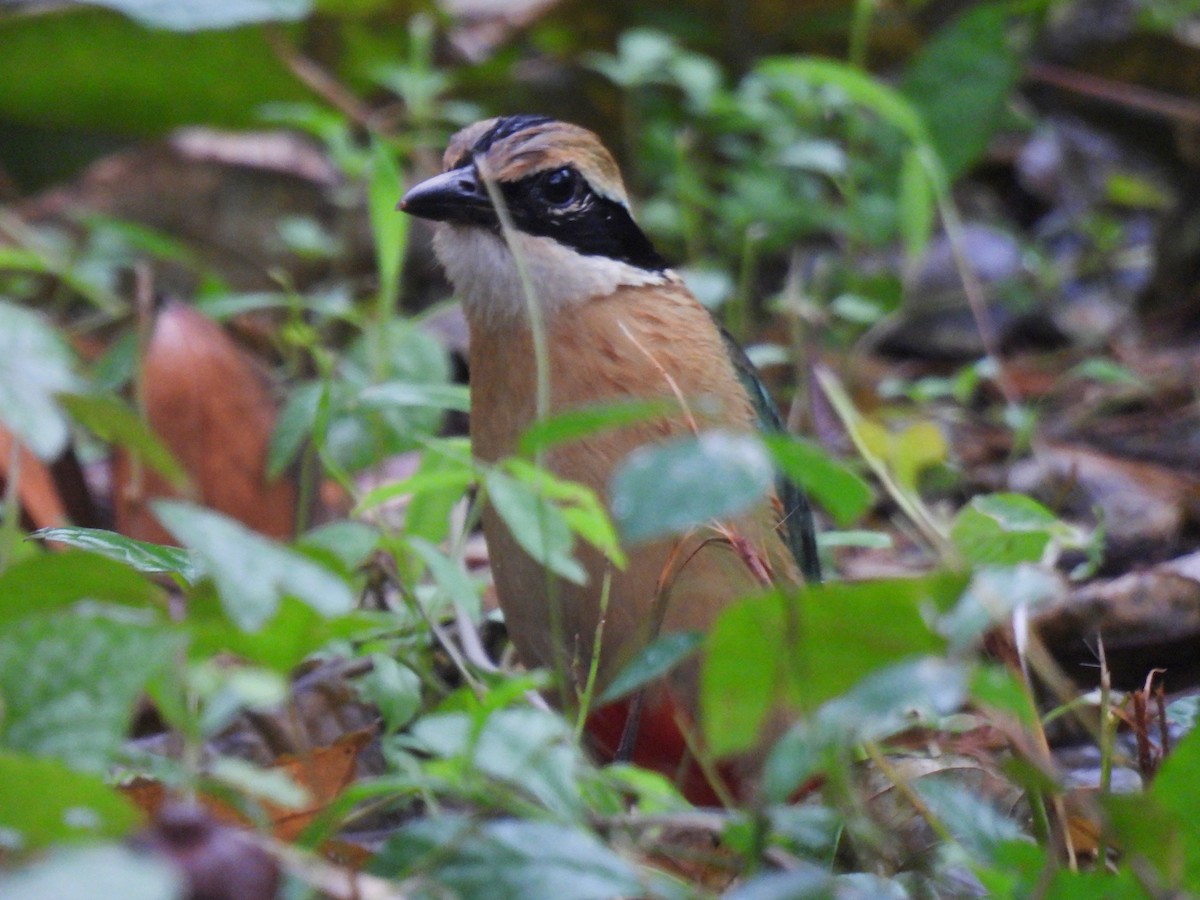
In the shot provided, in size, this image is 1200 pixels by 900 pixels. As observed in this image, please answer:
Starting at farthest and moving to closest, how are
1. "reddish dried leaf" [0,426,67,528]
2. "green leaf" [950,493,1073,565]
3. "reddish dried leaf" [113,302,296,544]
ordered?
"reddish dried leaf" [113,302,296,544]
"reddish dried leaf" [0,426,67,528]
"green leaf" [950,493,1073,565]

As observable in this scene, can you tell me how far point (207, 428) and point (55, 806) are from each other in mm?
2888

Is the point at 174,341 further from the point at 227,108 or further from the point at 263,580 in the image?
the point at 263,580

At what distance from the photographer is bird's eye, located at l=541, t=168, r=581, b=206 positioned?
3453 mm

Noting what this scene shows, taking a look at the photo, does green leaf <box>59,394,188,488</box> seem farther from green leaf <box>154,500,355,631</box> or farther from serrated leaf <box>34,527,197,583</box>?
green leaf <box>154,500,355,631</box>

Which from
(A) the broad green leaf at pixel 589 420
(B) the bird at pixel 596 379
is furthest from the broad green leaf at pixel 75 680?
(B) the bird at pixel 596 379

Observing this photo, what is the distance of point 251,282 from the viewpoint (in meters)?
6.36

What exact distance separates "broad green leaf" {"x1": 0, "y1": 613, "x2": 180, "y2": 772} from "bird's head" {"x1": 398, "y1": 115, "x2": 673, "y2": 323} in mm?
1807

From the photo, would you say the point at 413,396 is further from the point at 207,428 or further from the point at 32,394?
the point at 207,428

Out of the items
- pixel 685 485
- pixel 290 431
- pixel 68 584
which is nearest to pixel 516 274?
pixel 290 431

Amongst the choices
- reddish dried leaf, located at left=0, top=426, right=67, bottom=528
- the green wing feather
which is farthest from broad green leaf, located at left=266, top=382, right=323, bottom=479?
the green wing feather

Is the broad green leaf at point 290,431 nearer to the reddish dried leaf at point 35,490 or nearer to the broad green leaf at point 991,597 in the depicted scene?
the reddish dried leaf at point 35,490

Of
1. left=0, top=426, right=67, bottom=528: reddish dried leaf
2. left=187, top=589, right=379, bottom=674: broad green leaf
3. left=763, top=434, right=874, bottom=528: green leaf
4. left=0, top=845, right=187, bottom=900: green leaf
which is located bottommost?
left=0, top=426, right=67, bottom=528: reddish dried leaf

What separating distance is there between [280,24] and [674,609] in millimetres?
4232

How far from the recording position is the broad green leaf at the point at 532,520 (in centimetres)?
196
